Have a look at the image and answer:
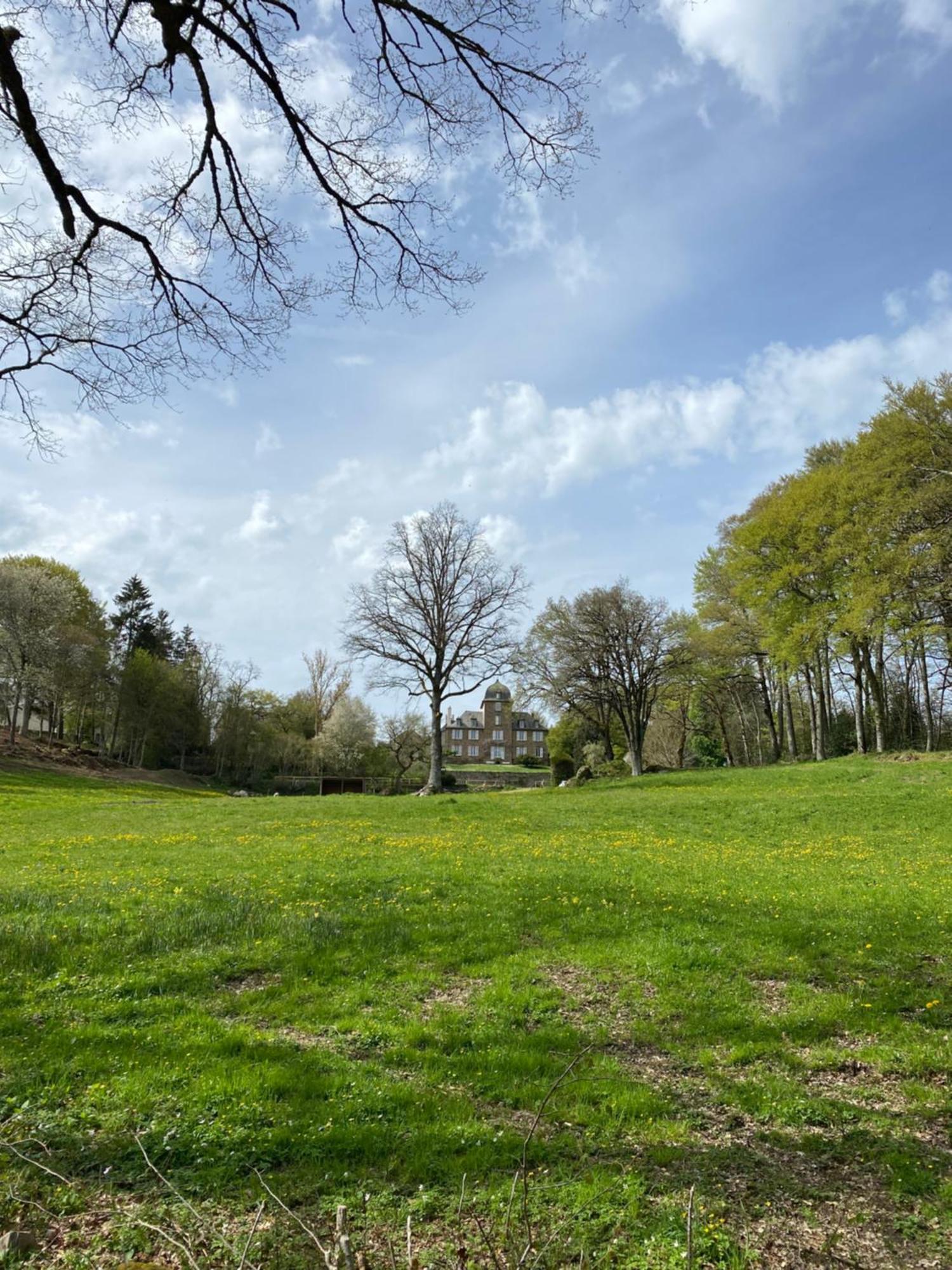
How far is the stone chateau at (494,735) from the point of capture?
360ft

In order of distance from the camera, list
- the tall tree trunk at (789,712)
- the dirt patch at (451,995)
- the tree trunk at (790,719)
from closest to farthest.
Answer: the dirt patch at (451,995), the tall tree trunk at (789,712), the tree trunk at (790,719)

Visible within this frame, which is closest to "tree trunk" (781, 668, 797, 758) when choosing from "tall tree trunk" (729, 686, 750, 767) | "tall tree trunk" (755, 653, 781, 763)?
"tall tree trunk" (755, 653, 781, 763)

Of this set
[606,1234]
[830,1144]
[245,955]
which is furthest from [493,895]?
[606,1234]

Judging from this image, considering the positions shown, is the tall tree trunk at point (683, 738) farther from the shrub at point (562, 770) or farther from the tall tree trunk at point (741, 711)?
the shrub at point (562, 770)

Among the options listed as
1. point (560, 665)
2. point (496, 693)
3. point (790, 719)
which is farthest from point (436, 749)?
point (496, 693)

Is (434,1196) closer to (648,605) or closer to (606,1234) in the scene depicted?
(606,1234)

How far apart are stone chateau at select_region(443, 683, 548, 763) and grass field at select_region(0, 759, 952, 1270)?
98.5 meters

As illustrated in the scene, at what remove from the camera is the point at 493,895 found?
9.71 metres

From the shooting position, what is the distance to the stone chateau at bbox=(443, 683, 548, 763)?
10975cm

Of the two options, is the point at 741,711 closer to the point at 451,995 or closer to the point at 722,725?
the point at 722,725

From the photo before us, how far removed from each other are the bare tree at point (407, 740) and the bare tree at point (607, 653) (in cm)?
1105

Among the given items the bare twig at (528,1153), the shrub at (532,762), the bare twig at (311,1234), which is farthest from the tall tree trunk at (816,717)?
the shrub at (532,762)

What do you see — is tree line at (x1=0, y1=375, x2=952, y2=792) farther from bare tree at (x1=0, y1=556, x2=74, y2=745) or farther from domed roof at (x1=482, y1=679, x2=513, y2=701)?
domed roof at (x1=482, y1=679, x2=513, y2=701)

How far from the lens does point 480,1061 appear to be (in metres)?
4.97
